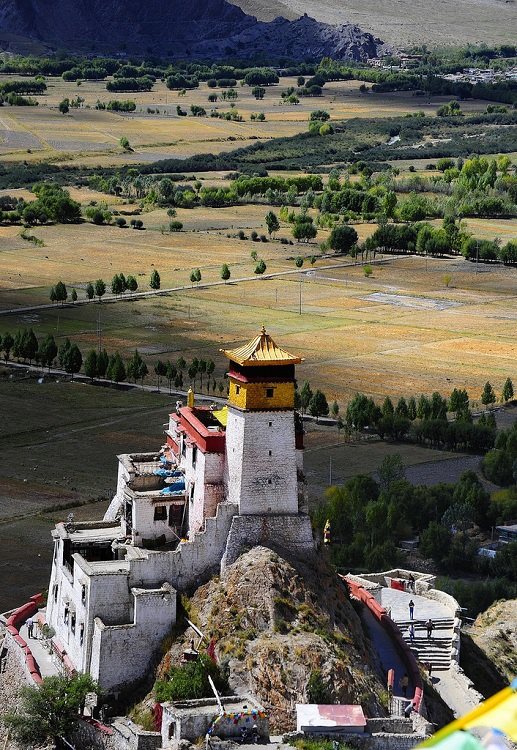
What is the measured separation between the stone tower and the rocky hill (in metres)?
1.46

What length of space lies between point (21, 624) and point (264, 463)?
9604mm

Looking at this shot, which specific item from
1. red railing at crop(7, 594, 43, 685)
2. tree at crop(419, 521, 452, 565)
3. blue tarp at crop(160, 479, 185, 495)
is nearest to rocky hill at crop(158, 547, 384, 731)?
blue tarp at crop(160, 479, 185, 495)

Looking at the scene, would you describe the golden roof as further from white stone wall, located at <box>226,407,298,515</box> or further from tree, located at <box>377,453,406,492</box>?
tree, located at <box>377,453,406,492</box>

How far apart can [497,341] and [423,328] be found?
7.15 meters

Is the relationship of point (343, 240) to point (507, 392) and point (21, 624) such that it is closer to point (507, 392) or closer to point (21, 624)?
point (507, 392)

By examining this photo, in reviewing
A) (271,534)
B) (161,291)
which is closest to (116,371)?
(161,291)

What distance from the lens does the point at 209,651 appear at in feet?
151

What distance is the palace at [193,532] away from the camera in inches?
1870

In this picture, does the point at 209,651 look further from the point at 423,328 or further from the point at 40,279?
the point at 40,279

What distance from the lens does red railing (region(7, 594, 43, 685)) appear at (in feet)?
161

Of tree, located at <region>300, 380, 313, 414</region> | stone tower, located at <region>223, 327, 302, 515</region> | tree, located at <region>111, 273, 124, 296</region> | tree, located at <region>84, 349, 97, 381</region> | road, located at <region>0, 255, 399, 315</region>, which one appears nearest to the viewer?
stone tower, located at <region>223, 327, 302, 515</region>

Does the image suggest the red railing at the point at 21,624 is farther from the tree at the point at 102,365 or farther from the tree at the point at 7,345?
the tree at the point at 7,345

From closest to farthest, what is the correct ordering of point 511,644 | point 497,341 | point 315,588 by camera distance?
point 315,588, point 511,644, point 497,341

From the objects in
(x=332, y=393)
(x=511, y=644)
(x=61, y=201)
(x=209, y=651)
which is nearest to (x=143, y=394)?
(x=332, y=393)
